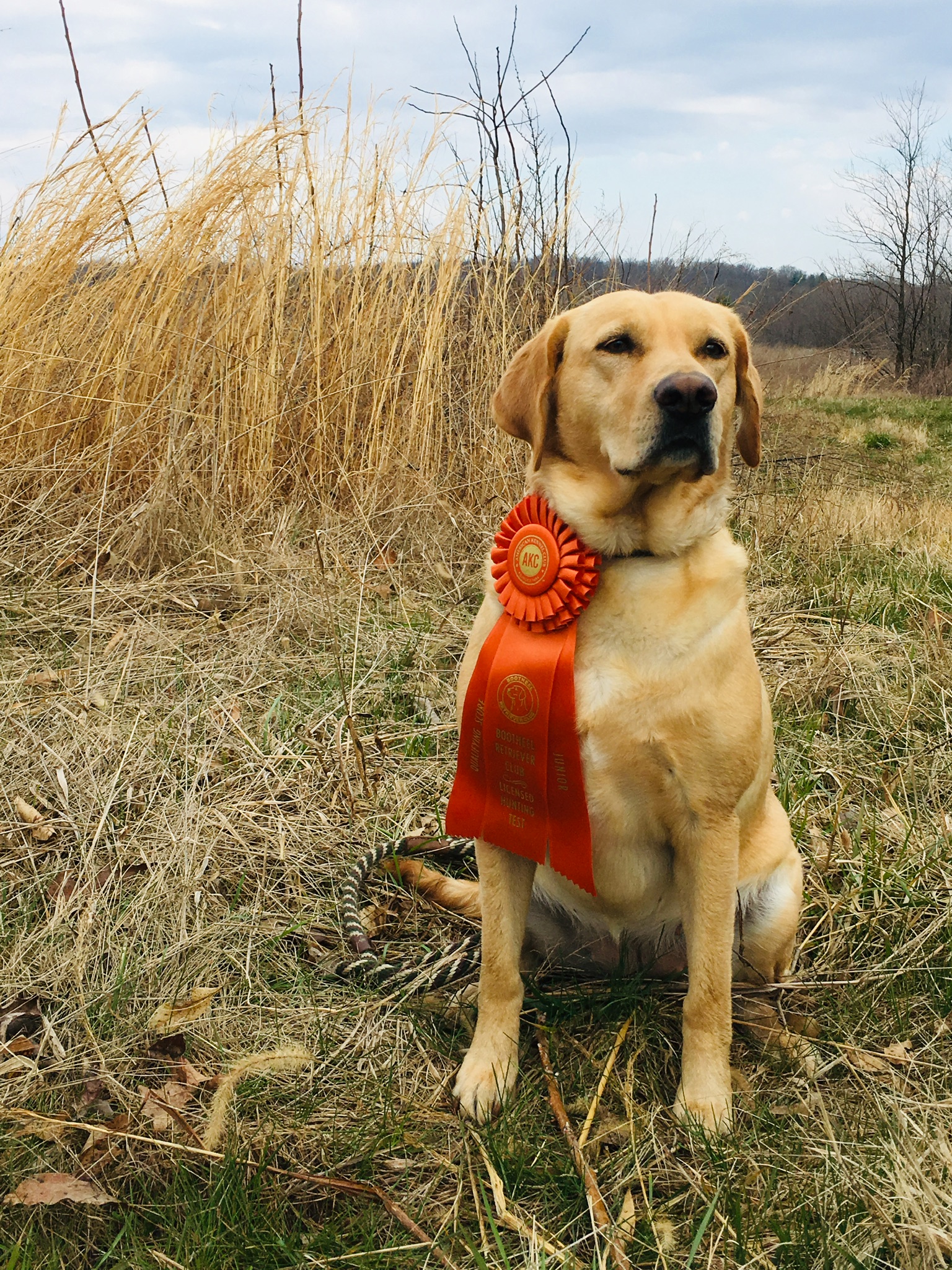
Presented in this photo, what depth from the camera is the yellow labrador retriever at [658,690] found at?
165cm

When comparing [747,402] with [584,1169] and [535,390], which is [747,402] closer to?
[535,390]

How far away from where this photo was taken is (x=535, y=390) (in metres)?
1.88

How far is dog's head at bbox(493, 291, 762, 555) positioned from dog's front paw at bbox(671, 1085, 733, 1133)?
3.13 feet

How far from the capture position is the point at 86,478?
402 centimetres

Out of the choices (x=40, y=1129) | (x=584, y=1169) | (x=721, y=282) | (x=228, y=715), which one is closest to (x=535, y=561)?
(x=584, y=1169)

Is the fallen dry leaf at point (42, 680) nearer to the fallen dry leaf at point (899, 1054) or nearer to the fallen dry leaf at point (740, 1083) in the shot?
the fallen dry leaf at point (740, 1083)

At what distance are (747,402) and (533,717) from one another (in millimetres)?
811

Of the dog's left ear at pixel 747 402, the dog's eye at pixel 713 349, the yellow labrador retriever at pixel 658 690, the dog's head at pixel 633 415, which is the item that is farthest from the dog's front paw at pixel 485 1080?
the dog's eye at pixel 713 349

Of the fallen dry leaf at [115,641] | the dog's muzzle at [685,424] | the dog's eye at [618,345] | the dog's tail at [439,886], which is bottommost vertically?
the dog's tail at [439,886]

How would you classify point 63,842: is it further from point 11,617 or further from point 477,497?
point 477,497

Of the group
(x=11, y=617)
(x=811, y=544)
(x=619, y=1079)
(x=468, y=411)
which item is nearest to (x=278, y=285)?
(x=468, y=411)

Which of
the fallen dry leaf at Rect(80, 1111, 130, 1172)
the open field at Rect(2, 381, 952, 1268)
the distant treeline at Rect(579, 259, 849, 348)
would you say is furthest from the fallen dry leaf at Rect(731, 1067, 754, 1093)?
the distant treeline at Rect(579, 259, 849, 348)

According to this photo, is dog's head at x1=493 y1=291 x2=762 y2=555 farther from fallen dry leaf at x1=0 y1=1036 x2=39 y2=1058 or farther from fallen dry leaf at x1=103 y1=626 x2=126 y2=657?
fallen dry leaf at x1=103 y1=626 x2=126 y2=657

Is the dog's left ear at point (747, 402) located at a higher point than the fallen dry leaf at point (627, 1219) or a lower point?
higher
